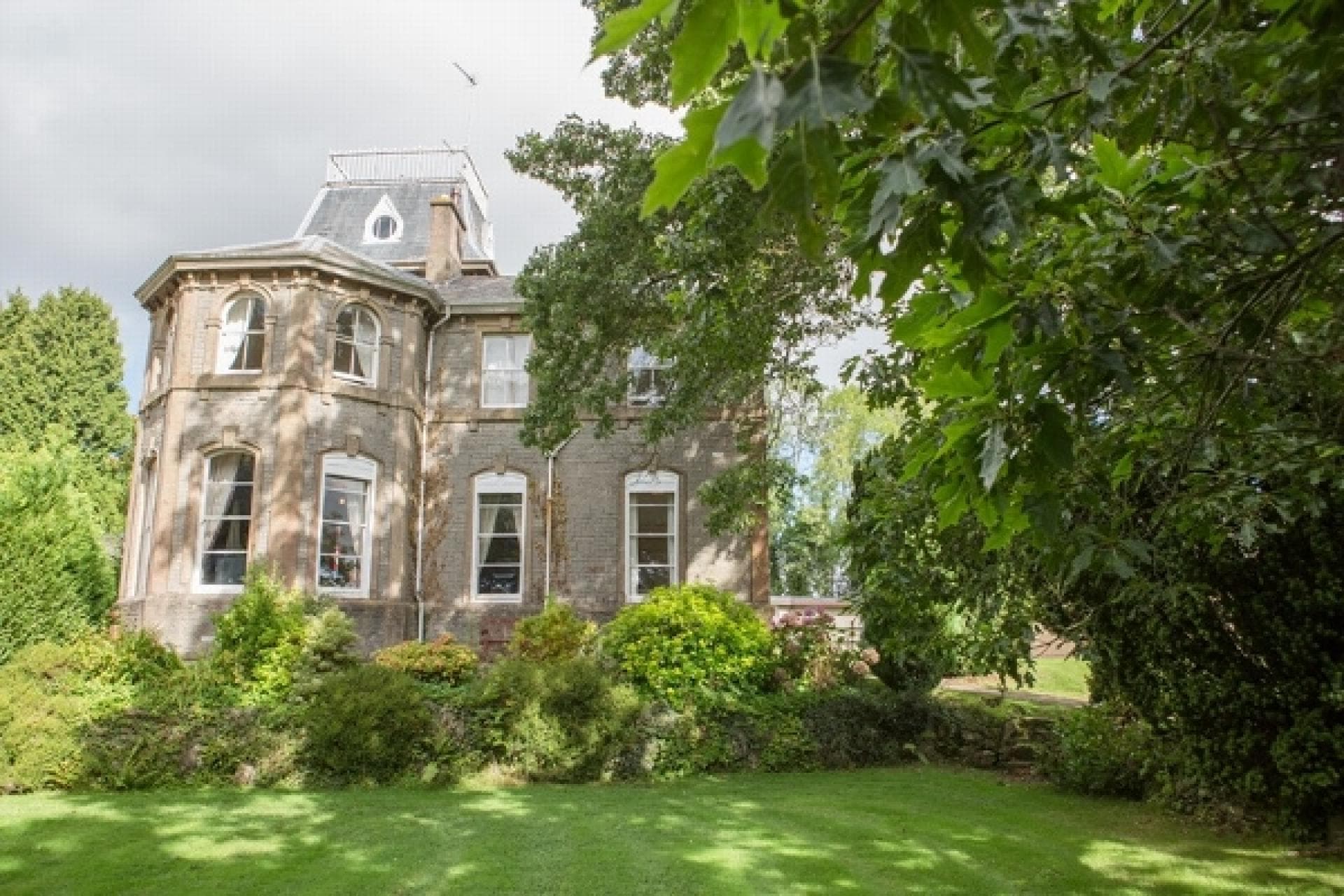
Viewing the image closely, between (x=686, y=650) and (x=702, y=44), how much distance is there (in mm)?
11394

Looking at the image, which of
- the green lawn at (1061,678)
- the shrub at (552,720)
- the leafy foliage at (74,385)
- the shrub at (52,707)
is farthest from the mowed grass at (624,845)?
the leafy foliage at (74,385)

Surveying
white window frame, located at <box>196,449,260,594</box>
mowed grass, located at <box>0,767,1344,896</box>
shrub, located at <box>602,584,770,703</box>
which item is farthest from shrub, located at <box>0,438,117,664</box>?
shrub, located at <box>602,584,770,703</box>

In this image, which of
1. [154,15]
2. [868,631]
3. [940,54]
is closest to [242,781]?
[868,631]

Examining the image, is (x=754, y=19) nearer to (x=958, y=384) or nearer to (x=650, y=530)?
(x=958, y=384)

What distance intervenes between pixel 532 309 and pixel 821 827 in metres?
7.47

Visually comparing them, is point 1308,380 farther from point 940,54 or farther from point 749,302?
point 749,302

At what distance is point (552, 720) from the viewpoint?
10.6 meters

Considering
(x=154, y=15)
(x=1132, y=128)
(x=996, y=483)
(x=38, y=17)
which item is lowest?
(x=996, y=483)

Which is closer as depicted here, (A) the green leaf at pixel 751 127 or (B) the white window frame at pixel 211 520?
(A) the green leaf at pixel 751 127

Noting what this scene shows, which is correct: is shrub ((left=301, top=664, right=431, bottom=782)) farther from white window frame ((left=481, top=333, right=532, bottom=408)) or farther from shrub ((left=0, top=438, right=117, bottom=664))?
white window frame ((left=481, top=333, right=532, bottom=408))

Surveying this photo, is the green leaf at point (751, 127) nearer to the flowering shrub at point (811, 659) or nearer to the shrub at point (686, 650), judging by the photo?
the shrub at point (686, 650)

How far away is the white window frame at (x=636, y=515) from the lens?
17406mm

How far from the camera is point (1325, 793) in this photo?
22.5 feet

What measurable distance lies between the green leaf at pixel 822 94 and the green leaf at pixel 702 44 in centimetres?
11
